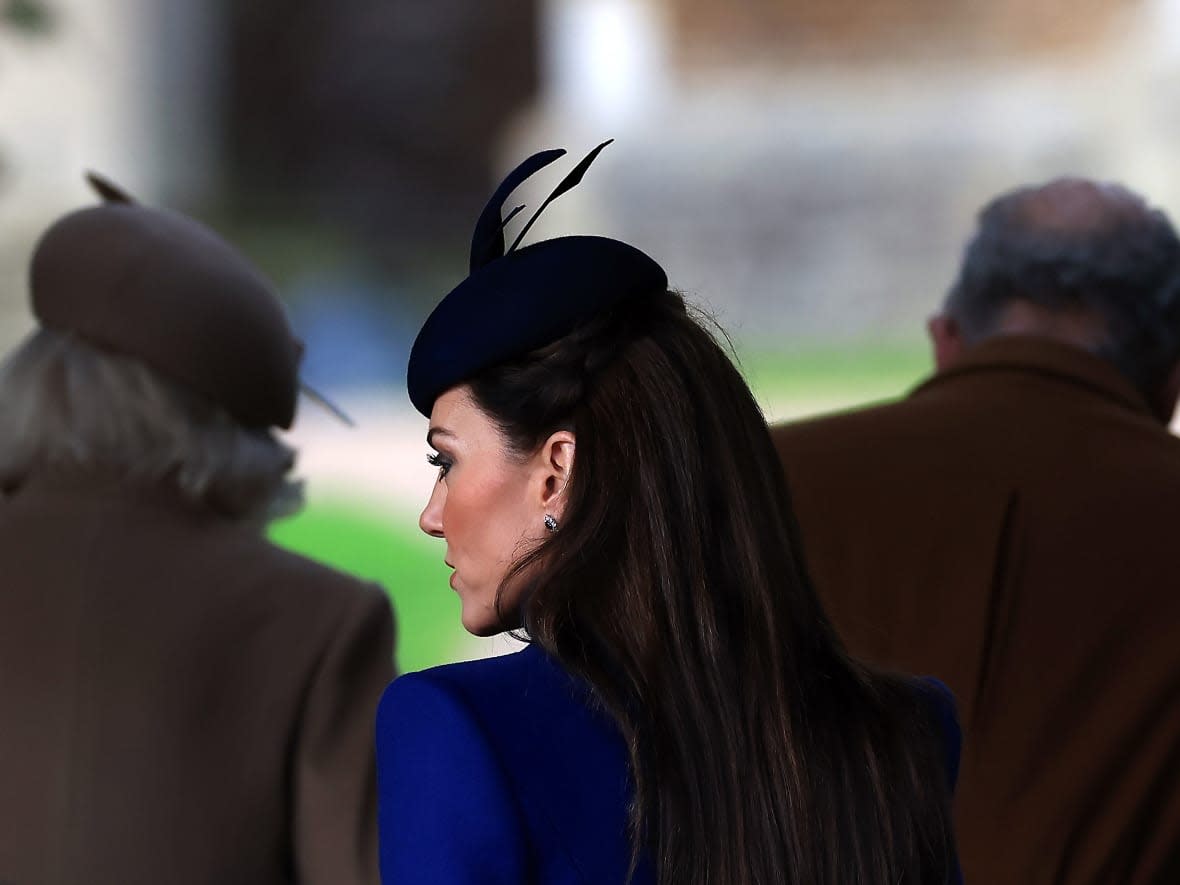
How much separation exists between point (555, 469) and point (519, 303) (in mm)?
110

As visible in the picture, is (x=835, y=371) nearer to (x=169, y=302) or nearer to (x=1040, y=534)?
(x=1040, y=534)

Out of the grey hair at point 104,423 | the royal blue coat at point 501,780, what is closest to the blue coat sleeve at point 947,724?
the royal blue coat at point 501,780

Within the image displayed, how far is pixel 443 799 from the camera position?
1021 mm

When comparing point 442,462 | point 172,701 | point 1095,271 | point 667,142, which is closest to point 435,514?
point 442,462

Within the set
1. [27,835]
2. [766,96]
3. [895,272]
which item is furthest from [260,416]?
[766,96]

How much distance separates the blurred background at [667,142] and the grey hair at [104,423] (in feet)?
23.0

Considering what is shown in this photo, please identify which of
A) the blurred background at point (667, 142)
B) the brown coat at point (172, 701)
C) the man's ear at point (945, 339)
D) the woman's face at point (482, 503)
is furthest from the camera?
the blurred background at point (667, 142)

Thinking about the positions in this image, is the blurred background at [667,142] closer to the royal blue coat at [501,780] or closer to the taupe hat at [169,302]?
the taupe hat at [169,302]

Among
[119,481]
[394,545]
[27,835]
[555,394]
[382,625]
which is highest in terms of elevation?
[555,394]

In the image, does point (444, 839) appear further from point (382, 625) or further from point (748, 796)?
point (382, 625)

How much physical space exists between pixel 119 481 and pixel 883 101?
8.72 meters

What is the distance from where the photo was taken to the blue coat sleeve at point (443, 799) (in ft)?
3.31

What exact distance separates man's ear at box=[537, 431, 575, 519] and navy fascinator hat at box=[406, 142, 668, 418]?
0.06 meters

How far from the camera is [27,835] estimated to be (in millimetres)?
1795
